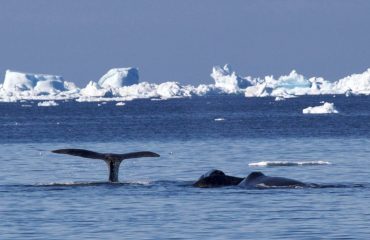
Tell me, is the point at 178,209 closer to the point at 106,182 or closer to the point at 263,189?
the point at 263,189

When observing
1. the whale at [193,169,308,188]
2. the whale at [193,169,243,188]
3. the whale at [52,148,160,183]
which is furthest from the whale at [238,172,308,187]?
the whale at [52,148,160,183]

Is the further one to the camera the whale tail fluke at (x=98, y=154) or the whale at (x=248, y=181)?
the whale tail fluke at (x=98, y=154)

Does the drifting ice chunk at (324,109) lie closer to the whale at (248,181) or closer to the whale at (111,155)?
the whale at (111,155)

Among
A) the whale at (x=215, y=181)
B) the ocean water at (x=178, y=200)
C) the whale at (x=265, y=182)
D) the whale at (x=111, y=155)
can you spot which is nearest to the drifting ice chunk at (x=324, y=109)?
the ocean water at (x=178, y=200)

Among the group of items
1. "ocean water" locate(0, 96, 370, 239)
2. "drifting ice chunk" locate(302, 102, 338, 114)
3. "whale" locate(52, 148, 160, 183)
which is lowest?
A: "ocean water" locate(0, 96, 370, 239)

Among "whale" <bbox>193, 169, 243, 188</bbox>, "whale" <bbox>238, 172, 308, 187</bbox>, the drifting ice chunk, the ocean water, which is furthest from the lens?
the drifting ice chunk

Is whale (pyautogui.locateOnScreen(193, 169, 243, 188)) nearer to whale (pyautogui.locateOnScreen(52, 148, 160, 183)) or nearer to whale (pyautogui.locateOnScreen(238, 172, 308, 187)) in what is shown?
whale (pyautogui.locateOnScreen(238, 172, 308, 187))

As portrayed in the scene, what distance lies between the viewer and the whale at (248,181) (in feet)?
111

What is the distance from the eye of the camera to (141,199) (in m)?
31.5

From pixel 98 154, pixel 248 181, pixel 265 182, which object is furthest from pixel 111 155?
pixel 265 182

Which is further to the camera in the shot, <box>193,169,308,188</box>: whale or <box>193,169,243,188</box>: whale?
<box>193,169,243,188</box>: whale

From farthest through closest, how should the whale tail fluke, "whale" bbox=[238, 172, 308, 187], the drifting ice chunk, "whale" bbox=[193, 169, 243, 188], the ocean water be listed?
the drifting ice chunk → "whale" bbox=[193, 169, 243, 188] → the whale tail fluke → "whale" bbox=[238, 172, 308, 187] → the ocean water

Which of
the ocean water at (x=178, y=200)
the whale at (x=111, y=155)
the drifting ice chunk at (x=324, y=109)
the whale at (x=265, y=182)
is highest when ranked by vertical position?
the drifting ice chunk at (x=324, y=109)

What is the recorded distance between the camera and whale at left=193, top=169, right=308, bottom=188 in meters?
33.9
